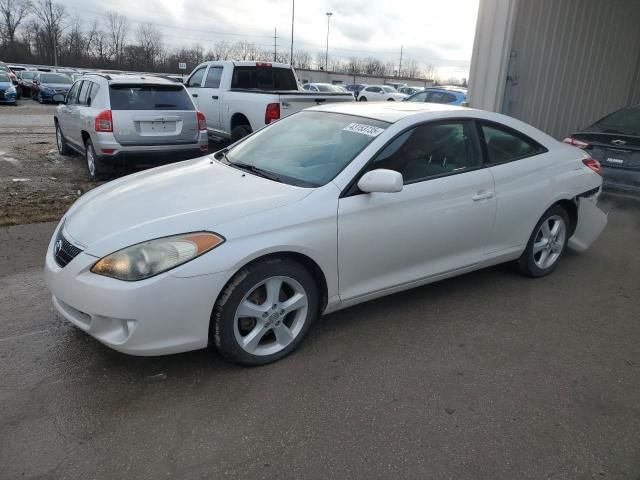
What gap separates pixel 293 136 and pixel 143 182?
1199 mm

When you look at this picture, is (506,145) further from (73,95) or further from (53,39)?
(53,39)

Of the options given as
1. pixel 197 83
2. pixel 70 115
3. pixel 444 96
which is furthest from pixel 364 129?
pixel 444 96

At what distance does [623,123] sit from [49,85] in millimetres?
26256

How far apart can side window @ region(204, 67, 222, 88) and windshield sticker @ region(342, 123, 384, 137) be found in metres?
7.49

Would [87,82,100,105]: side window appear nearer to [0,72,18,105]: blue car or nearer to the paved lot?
the paved lot

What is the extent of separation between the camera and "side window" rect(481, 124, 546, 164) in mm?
4195

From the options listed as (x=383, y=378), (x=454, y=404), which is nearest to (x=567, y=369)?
(x=454, y=404)

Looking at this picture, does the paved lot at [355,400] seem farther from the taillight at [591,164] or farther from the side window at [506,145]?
the taillight at [591,164]

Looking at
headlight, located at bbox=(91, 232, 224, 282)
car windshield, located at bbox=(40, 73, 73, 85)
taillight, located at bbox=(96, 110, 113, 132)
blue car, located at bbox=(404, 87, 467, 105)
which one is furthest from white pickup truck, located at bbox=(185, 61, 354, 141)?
car windshield, located at bbox=(40, 73, 73, 85)

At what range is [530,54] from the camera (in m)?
8.34

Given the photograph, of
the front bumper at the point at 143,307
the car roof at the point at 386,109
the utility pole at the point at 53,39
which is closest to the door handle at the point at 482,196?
the car roof at the point at 386,109

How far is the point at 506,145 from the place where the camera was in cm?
434

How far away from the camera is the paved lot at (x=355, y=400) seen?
2.44 meters

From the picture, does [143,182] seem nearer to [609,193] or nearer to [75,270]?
[75,270]
